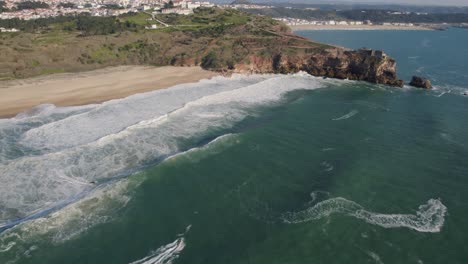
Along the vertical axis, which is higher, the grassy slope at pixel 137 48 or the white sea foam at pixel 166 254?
the grassy slope at pixel 137 48

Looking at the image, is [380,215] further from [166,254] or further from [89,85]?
[89,85]

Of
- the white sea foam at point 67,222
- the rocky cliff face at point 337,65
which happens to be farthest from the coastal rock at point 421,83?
the white sea foam at point 67,222

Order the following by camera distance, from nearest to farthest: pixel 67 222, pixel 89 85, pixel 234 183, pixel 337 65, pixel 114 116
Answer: pixel 67 222 < pixel 234 183 < pixel 114 116 < pixel 89 85 < pixel 337 65

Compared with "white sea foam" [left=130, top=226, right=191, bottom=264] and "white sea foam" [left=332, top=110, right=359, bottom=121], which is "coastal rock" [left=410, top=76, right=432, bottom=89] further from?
"white sea foam" [left=130, top=226, right=191, bottom=264]

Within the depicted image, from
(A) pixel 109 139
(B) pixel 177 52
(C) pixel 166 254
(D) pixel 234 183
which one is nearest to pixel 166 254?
(C) pixel 166 254

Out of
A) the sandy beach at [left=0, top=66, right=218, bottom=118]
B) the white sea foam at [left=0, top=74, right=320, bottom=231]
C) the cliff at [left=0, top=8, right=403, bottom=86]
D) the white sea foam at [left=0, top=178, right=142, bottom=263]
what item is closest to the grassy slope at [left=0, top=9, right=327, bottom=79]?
the cliff at [left=0, top=8, right=403, bottom=86]

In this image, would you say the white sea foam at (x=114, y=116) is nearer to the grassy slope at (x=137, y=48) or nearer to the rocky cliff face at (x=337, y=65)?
the rocky cliff face at (x=337, y=65)
